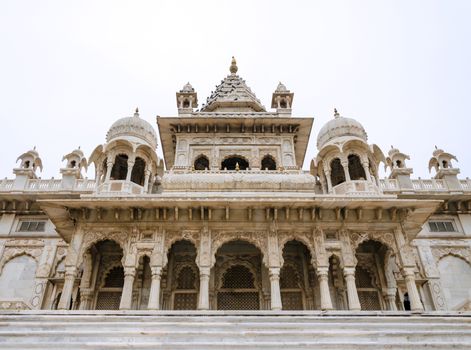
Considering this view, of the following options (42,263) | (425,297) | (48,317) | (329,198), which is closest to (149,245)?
(48,317)

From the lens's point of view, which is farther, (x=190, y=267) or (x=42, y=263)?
(x=42, y=263)

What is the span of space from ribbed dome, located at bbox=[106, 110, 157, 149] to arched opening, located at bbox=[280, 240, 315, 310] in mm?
8069

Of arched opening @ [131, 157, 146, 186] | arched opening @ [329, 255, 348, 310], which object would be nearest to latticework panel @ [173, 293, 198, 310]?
arched opening @ [329, 255, 348, 310]

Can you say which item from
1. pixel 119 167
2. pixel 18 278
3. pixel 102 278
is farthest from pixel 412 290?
pixel 18 278

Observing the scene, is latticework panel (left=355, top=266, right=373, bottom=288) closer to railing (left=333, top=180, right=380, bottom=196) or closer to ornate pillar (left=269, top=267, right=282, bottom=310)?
railing (left=333, top=180, right=380, bottom=196)

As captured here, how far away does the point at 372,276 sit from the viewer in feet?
50.9

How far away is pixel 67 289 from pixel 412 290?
10673 mm

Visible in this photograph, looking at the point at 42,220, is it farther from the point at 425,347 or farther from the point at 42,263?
the point at 425,347

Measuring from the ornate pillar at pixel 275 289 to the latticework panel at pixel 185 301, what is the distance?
326cm

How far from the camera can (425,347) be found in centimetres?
895

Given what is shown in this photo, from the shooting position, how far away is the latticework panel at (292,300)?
1471 centimetres

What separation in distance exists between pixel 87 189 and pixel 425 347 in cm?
1639

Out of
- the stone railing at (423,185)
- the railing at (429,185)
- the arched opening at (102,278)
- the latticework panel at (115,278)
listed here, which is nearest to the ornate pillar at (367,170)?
the stone railing at (423,185)

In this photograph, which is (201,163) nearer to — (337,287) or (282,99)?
(282,99)
